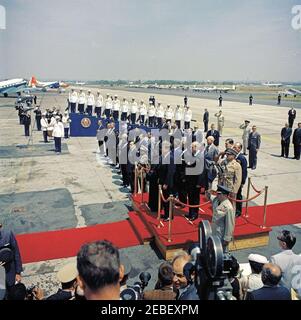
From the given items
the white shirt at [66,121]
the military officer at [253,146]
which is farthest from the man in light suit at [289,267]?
the white shirt at [66,121]

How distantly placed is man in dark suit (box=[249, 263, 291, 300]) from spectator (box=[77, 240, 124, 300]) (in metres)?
1.98

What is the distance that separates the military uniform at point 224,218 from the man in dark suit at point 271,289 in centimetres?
228

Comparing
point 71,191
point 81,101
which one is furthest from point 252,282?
point 81,101

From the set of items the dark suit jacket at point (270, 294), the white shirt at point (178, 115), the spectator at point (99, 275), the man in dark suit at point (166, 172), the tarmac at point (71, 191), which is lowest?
the tarmac at point (71, 191)

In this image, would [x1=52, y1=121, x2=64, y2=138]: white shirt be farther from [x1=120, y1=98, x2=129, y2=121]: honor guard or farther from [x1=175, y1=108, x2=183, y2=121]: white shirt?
[x1=175, y1=108, x2=183, y2=121]: white shirt

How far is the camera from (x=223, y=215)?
583 cm

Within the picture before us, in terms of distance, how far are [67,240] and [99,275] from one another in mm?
5486

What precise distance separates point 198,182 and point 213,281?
5425 millimetres

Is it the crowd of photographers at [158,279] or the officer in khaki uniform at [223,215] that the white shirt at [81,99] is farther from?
the crowd of photographers at [158,279]

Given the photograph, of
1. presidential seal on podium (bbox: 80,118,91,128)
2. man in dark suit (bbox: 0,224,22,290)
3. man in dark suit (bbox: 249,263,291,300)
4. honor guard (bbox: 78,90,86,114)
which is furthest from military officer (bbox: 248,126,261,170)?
honor guard (bbox: 78,90,86,114)

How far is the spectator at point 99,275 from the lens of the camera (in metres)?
2.08

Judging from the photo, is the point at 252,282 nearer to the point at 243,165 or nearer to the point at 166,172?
the point at 166,172
